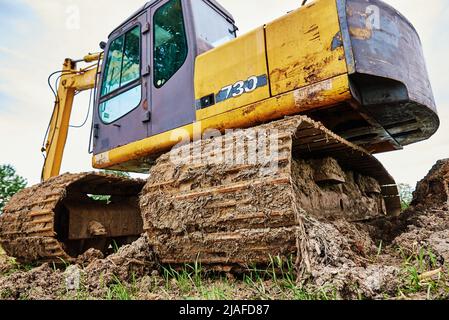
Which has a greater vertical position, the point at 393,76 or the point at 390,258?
the point at 393,76

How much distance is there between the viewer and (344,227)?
2475 millimetres

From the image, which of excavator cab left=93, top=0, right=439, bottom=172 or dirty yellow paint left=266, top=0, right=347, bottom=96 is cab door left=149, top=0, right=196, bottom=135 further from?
dirty yellow paint left=266, top=0, right=347, bottom=96

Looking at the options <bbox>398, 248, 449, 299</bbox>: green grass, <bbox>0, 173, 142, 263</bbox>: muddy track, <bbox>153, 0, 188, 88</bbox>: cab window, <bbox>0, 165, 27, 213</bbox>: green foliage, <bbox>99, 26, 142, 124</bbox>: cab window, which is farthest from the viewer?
<bbox>0, 165, 27, 213</bbox>: green foliage

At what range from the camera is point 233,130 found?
8.64ft

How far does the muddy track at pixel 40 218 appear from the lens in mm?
2845

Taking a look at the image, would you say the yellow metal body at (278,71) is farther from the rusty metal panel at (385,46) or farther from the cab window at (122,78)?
the cab window at (122,78)

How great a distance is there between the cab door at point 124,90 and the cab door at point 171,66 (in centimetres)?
10

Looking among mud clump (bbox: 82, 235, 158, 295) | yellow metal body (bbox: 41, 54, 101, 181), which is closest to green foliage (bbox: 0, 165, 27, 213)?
yellow metal body (bbox: 41, 54, 101, 181)

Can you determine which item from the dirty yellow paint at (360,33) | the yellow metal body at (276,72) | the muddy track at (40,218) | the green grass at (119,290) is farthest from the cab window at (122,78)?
the dirty yellow paint at (360,33)

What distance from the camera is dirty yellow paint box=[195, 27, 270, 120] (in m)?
2.58

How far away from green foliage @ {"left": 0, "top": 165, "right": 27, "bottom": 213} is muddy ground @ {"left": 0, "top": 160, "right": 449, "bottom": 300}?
10.7 meters
